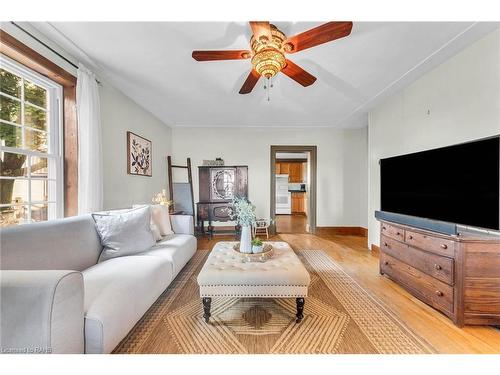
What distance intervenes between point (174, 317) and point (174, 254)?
63cm

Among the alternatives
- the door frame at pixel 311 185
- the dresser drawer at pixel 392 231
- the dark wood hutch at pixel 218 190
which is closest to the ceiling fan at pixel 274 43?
the dresser drawer at pixel 392 231

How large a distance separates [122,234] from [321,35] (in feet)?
7.72

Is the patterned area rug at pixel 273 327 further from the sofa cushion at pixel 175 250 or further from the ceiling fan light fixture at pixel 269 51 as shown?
the ceiling fan light fixture at pixel 269 51

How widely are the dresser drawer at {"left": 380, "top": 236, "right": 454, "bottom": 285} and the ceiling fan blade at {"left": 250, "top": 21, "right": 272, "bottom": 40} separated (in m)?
2.26

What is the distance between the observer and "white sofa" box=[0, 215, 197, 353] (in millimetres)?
949

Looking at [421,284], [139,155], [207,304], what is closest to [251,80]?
[207,304]

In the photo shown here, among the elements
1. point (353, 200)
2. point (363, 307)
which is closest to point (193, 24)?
point (363, 307)

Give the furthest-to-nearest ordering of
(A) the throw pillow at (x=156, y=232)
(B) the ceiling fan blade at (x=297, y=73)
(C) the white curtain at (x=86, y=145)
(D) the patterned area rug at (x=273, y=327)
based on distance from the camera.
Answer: (A) the throw pillow at (x=156, y=232)
(C) the white curtain at (x=86, y=145)
(B) the ceiling fan blade at (x=297, y=73)
(D) the patterned area rug at (x=273, y=327)

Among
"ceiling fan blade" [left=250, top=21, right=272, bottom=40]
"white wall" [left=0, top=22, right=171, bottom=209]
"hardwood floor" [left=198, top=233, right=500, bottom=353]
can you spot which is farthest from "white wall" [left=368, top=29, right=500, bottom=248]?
"white wall" [left=0, top=22, right=171, bottom=209]

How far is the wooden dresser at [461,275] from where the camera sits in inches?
62.9

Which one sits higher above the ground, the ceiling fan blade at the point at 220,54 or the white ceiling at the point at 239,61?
the white ceiling at the point at 239,61

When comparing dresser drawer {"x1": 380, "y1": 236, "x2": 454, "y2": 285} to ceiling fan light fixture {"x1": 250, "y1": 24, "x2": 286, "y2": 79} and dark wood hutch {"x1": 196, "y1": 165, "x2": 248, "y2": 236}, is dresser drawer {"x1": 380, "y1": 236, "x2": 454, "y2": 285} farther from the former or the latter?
dark wood hutch {"x1": 196, "y1": 165, "x2": 248, "y2": 236}

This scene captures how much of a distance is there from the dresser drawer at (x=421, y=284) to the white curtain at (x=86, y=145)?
3.34 metres

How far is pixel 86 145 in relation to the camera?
2156mm
